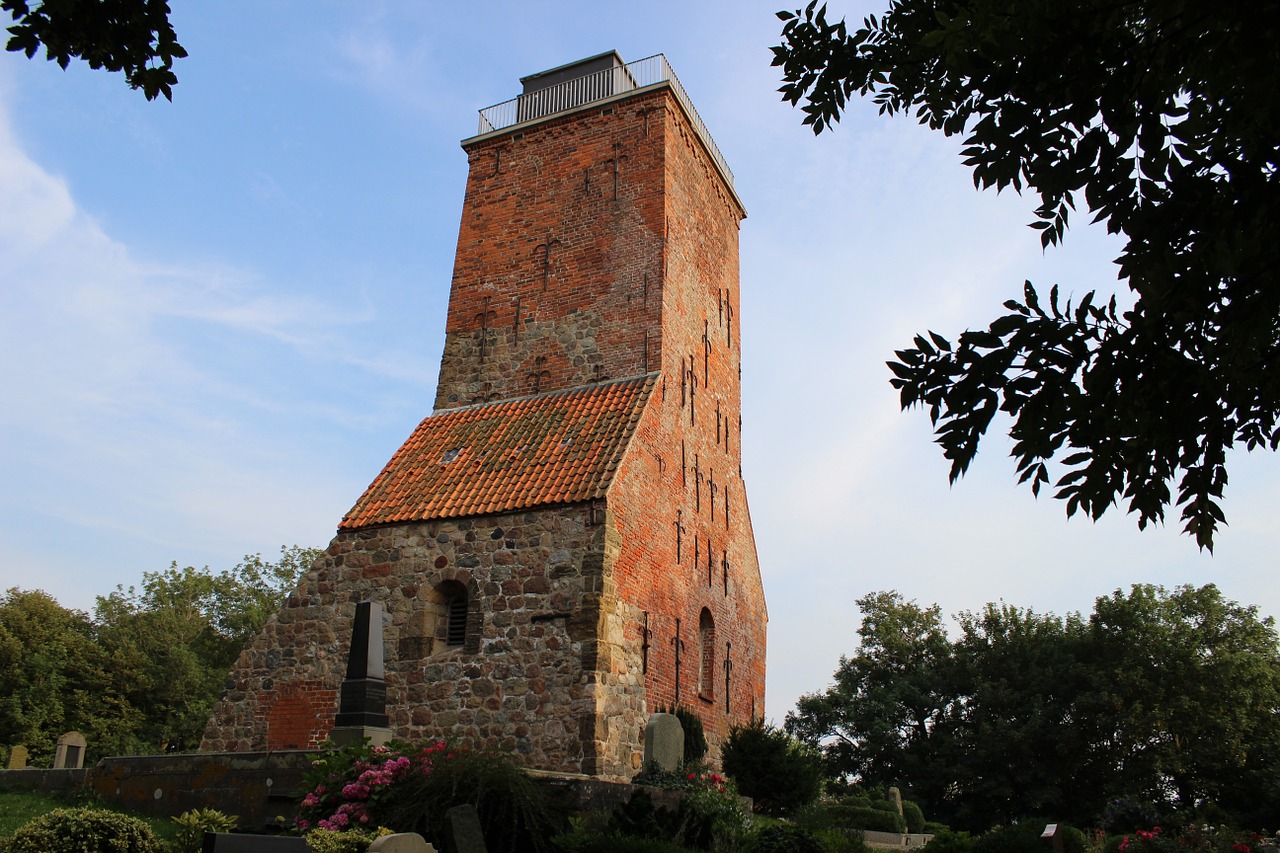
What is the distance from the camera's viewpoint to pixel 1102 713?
27.5 m

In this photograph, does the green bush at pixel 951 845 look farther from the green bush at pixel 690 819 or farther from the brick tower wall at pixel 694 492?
the brick tower wall at pixel 694 492

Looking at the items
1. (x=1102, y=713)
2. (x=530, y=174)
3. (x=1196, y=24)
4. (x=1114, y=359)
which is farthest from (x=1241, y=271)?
(x=1102, y=713)

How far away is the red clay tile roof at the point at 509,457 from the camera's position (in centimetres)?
1356

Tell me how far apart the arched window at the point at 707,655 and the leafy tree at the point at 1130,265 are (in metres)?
12.1

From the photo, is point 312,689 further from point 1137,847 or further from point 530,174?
point 1137,847

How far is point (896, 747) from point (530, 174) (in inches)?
920

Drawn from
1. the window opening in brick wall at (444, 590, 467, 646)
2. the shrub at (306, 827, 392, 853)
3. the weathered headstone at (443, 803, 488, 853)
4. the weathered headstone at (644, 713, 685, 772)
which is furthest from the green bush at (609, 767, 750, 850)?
the window opening in brick wall at (444, 590, 467, 646)

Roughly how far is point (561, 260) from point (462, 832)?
37.3 feet

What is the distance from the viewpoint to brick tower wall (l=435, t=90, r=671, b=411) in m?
16.3

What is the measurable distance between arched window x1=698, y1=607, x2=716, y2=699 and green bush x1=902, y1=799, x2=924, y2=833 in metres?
11.0

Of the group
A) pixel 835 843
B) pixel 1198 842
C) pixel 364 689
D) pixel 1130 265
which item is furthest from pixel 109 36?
pixel 1198 842

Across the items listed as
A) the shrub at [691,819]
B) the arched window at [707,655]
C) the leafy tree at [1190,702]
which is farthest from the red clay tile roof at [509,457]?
the leafy tree at [1190,702]

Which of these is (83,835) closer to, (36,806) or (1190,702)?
(36,806)

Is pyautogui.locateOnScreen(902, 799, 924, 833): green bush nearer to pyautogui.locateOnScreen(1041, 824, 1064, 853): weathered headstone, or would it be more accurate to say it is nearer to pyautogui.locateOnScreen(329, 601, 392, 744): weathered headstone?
pyautogui.locateOnScreen(1041, 824, 1064, 853): weathered headstone
